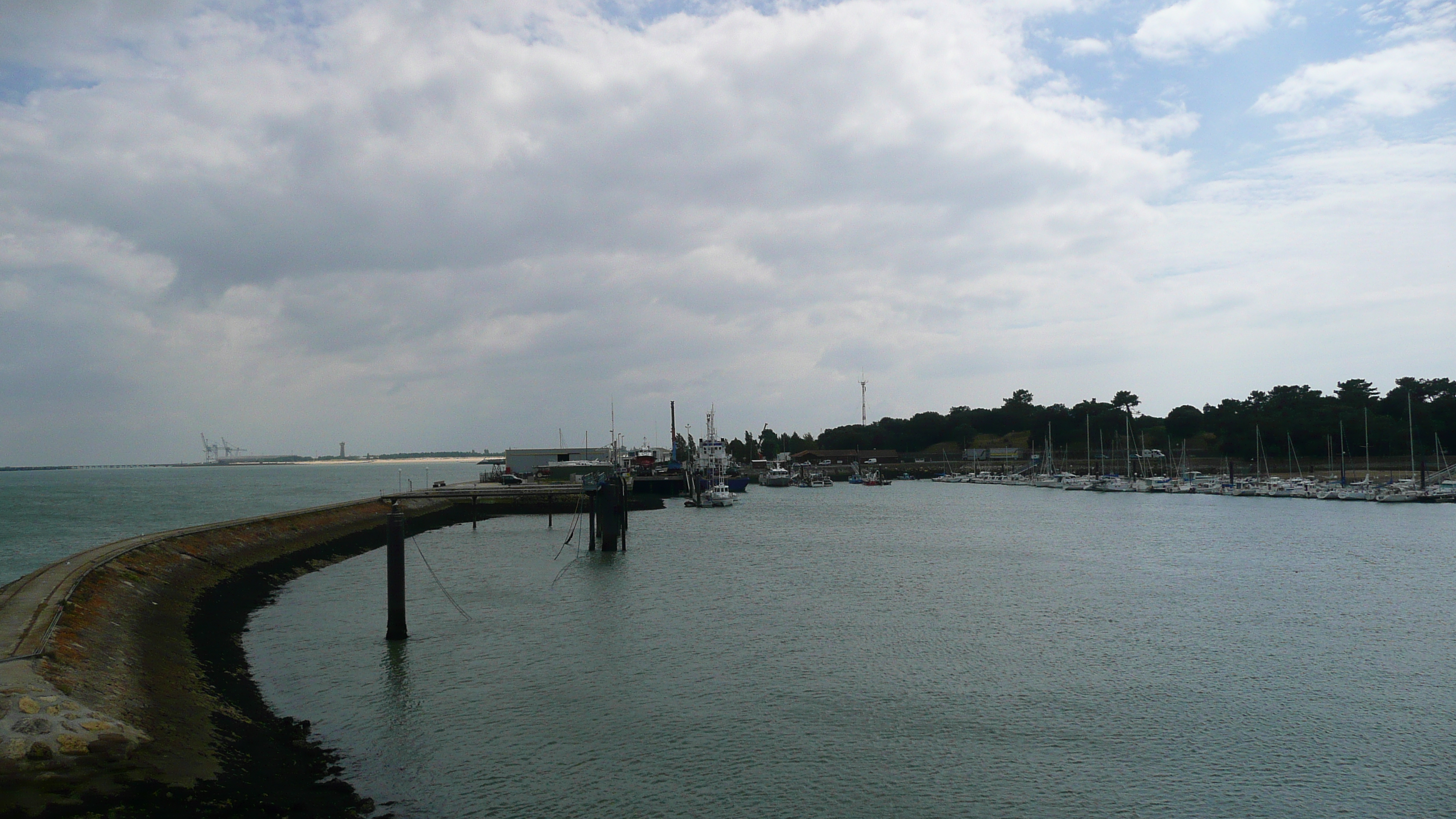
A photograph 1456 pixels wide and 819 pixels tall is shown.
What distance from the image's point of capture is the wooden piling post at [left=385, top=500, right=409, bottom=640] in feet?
83.3

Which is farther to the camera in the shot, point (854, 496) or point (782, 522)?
point (854, 496)

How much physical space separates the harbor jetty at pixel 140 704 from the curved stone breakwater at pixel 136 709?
31mm

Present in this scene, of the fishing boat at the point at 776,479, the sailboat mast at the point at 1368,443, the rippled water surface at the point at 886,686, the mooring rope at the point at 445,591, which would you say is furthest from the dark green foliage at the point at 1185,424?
the mooring rope at the point at 445,591

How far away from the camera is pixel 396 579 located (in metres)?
25.5

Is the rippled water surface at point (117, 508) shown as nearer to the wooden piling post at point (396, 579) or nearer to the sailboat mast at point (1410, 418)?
the wooden piling post at point (396, 579)

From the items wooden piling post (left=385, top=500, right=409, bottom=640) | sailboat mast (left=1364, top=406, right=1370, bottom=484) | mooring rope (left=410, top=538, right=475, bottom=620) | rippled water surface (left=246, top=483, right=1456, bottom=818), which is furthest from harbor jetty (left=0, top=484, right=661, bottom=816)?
sailboat mast (left=1364, top=406, right=1370, bottom=484)

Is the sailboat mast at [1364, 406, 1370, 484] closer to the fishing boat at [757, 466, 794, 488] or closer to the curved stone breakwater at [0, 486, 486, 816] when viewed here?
the fishing boat at [757, 466, 794, 488]

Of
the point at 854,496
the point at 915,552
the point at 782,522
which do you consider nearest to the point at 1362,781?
the point at 915,552

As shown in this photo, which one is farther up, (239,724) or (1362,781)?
(239,724)

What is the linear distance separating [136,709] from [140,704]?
50cm

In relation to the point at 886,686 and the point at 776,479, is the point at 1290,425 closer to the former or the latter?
the point at 776,479

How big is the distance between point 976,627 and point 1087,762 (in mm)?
12207

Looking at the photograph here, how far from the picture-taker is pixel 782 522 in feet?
240

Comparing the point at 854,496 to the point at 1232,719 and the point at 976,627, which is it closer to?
the point at 976,627
